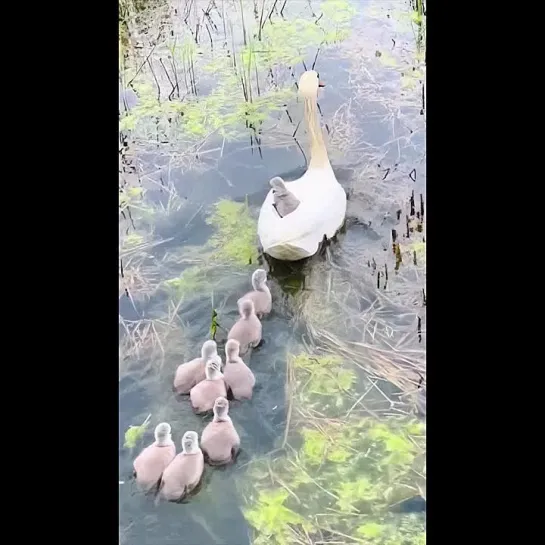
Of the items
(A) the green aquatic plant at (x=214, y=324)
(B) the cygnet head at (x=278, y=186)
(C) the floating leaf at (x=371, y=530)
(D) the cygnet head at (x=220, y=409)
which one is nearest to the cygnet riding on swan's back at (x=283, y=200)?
(B) the cygnet head at (x=278, y=186)

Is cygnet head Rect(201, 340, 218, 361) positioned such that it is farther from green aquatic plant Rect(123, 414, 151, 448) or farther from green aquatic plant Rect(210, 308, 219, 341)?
green aquatic plant Rect(123, 414, 151, 448)

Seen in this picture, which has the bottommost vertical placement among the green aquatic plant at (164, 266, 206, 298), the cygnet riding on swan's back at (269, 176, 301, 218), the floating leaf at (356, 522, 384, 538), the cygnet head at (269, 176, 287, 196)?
the floating leaf at (356, 522, 384, 538)

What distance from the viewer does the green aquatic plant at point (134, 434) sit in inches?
50.3

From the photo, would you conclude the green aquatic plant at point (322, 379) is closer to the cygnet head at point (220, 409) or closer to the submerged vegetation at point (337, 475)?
the submerged vegetation at point (337, 475)

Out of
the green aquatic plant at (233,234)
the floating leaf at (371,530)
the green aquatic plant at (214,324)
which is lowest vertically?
the floating leaf at (371,530)

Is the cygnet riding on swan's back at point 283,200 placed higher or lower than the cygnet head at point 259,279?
higher

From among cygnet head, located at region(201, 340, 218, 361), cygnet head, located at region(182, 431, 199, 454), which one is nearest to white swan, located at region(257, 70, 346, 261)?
cygnet head, located at region(201, 340, 218, 361)

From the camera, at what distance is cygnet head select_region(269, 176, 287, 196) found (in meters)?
1.29

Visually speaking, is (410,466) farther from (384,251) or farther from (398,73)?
(398,73)

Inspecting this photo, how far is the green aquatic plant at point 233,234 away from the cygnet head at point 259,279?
0.09ft

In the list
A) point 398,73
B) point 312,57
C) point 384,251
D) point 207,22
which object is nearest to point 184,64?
point 207,22

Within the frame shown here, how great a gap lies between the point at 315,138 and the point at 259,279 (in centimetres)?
29

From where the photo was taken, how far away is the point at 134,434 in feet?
4.19

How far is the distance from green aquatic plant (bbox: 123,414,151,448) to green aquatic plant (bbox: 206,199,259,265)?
1.10 ft
